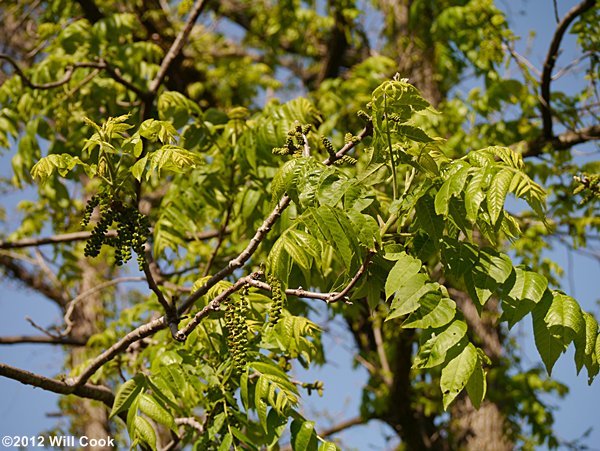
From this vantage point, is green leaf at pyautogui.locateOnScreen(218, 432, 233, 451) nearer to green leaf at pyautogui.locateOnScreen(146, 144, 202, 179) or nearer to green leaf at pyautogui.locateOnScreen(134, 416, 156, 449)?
green leaf at pyautogui.locateOnScreen(134, 416, 156, 449)

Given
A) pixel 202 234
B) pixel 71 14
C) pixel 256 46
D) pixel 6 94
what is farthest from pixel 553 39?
pixel 256 46

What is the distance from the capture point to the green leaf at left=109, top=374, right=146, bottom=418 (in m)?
2.92

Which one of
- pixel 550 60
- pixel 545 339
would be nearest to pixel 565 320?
pixel 545 339

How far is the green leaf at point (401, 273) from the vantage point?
2256 millimetres

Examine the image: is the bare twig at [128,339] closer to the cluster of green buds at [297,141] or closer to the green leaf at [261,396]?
the green leaf at [261,396]

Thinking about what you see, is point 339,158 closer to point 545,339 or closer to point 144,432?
point 545,339

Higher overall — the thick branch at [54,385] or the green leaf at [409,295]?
the thick branch at [54,385]

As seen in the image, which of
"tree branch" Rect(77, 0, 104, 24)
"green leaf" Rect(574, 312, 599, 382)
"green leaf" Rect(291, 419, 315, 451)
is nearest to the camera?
"green leaf" Rect(574, 312, 599, 382)

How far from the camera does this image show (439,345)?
2.21 metres

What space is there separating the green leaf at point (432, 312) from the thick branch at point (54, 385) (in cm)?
155

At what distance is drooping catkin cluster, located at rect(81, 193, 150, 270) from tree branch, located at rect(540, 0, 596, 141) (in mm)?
3564

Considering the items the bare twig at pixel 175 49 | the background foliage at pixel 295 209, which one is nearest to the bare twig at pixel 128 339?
the background foliage at pixel 295 209

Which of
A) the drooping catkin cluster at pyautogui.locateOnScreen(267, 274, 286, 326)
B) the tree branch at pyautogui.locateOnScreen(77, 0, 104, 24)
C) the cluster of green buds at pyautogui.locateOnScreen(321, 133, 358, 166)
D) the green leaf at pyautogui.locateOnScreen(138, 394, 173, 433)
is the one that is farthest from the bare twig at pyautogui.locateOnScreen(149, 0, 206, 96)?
the drooping catkin cluster at pyautogui.locateOnScreen(267, 274, 286, 326)

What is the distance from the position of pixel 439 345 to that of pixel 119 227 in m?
1.15
